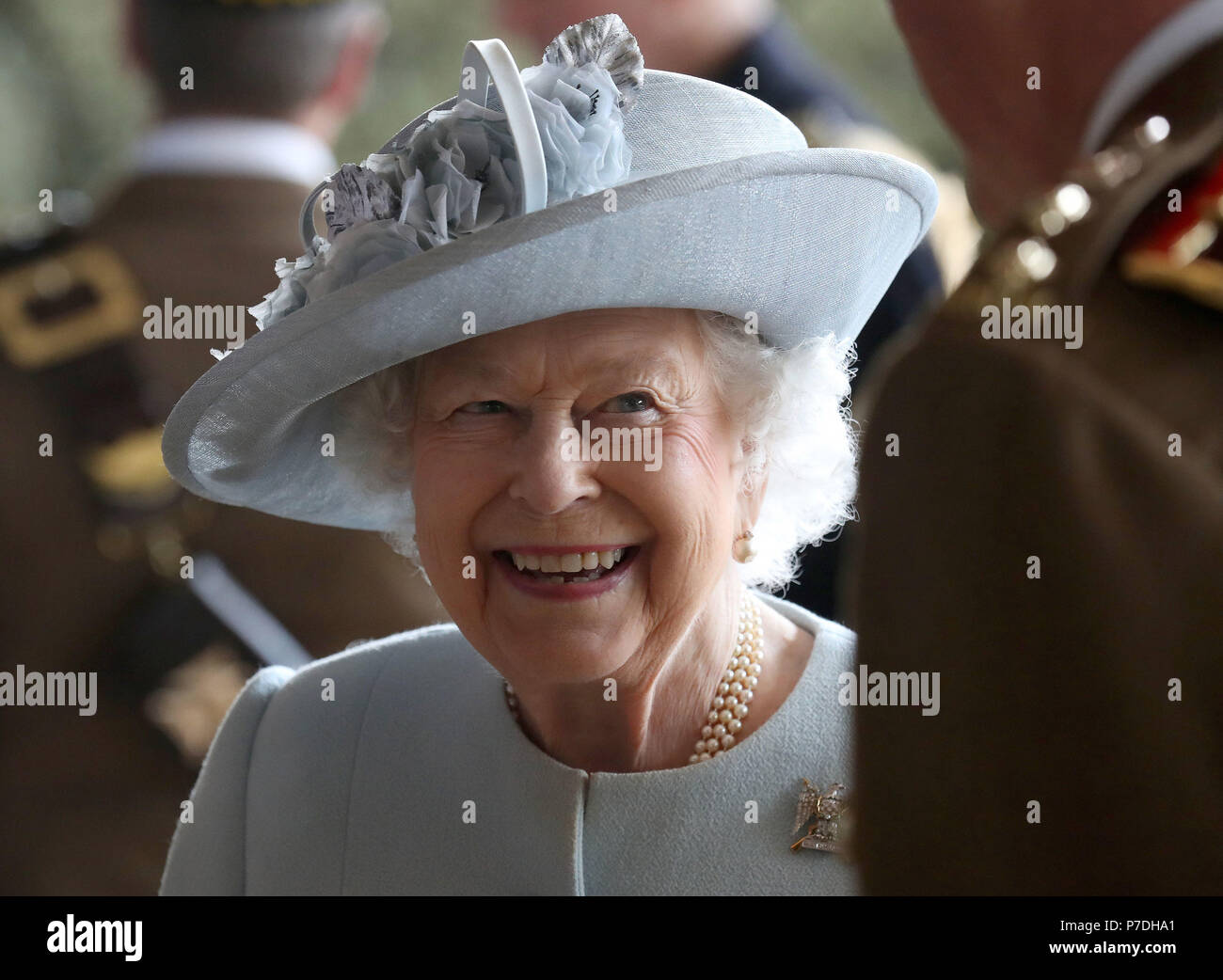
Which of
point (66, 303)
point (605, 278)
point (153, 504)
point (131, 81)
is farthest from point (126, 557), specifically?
point (605, 278)

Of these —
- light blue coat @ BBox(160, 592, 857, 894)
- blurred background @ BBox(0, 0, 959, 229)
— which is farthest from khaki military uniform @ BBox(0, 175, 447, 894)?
light blue coat @ BBox(160, 592, 857, 894)

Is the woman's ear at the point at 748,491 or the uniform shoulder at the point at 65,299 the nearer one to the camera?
the woman's ear at the point at 748,491

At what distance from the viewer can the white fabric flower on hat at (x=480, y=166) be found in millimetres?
1414

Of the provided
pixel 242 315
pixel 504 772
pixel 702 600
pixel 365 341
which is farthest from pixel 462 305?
pixel 242 315

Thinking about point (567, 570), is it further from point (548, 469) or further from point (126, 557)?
point (126, 557)

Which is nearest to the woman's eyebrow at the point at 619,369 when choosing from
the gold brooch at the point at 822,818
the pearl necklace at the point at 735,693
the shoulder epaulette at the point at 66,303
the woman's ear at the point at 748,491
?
the woman's ear at the point at 748,491

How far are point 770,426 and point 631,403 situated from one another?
0.19m

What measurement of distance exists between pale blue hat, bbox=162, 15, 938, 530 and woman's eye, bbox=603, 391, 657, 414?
0.10 m

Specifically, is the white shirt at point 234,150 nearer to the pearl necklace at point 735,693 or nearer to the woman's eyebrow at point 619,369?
the woman's eyebrow at point 619,369

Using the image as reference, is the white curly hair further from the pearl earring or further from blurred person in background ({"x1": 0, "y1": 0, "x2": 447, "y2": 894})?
blurred person in background ({"x1": 0, "y1": 0, "x2": 447, "y2": 894})

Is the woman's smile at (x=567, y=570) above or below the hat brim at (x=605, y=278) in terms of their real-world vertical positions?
below

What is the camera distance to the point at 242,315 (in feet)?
8.02

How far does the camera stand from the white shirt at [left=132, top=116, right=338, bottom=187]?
Answer: 2.53 m

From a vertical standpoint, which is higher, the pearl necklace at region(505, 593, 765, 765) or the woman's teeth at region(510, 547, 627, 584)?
the woman's teeth at region(510, 547, 627, 584)
